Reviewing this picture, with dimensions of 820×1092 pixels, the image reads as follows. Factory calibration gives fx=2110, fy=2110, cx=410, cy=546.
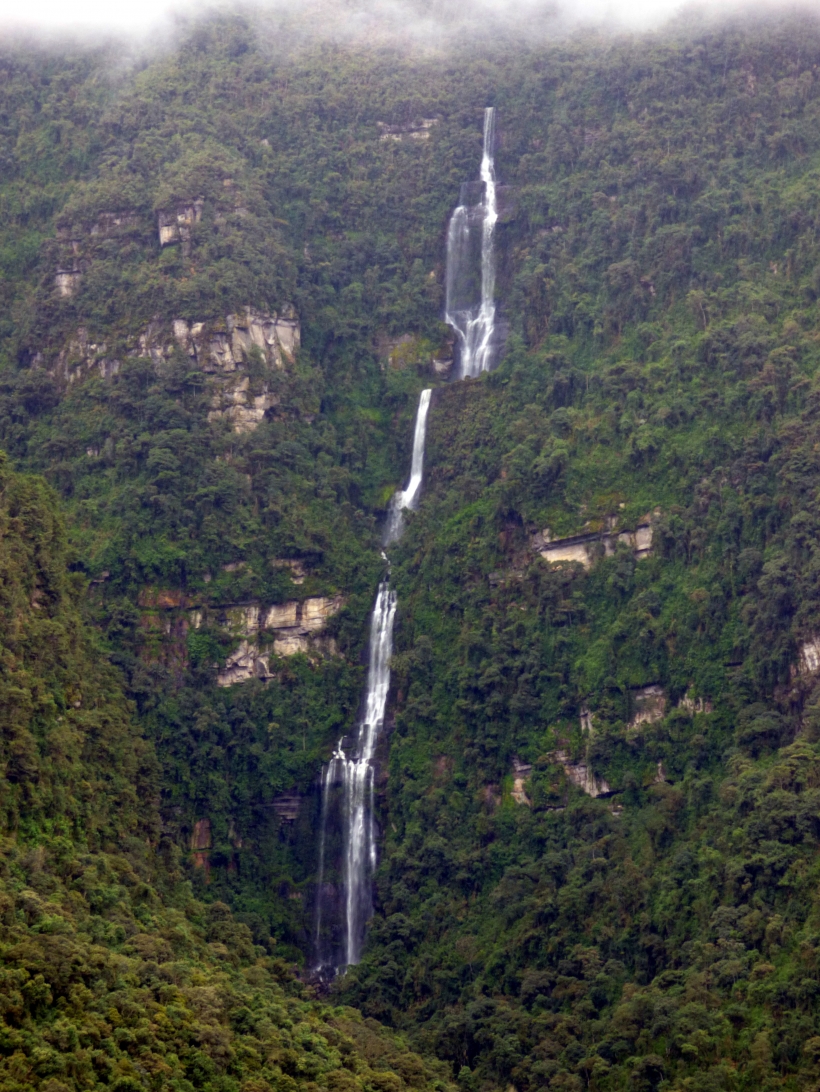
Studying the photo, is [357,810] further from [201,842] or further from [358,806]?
[201,842]

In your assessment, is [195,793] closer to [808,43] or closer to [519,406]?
[519,406]

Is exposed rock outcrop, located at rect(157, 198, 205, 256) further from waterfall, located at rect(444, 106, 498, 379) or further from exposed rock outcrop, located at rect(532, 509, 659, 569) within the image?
exposed rock outcrop, located at rect(532, 509, 659, 569)

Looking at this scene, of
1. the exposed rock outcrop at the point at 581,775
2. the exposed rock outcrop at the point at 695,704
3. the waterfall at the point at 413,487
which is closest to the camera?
the exposed rock outcrop at the point at 695,704

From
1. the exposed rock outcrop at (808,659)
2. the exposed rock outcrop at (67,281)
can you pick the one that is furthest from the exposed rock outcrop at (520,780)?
the exposed rock outcrop at (67,281)

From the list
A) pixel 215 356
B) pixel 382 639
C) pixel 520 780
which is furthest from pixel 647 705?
pixel 215 356

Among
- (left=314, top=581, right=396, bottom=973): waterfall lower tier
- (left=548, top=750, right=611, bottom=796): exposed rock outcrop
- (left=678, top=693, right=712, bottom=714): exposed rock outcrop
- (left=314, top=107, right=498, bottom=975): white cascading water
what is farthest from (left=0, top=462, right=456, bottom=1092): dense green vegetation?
(left=678, top=693, right=712, bottom=714): exposed rock outcrop

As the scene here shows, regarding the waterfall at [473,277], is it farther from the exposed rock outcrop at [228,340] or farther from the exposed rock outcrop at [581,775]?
the exposed rock outcrop at [581,775]
